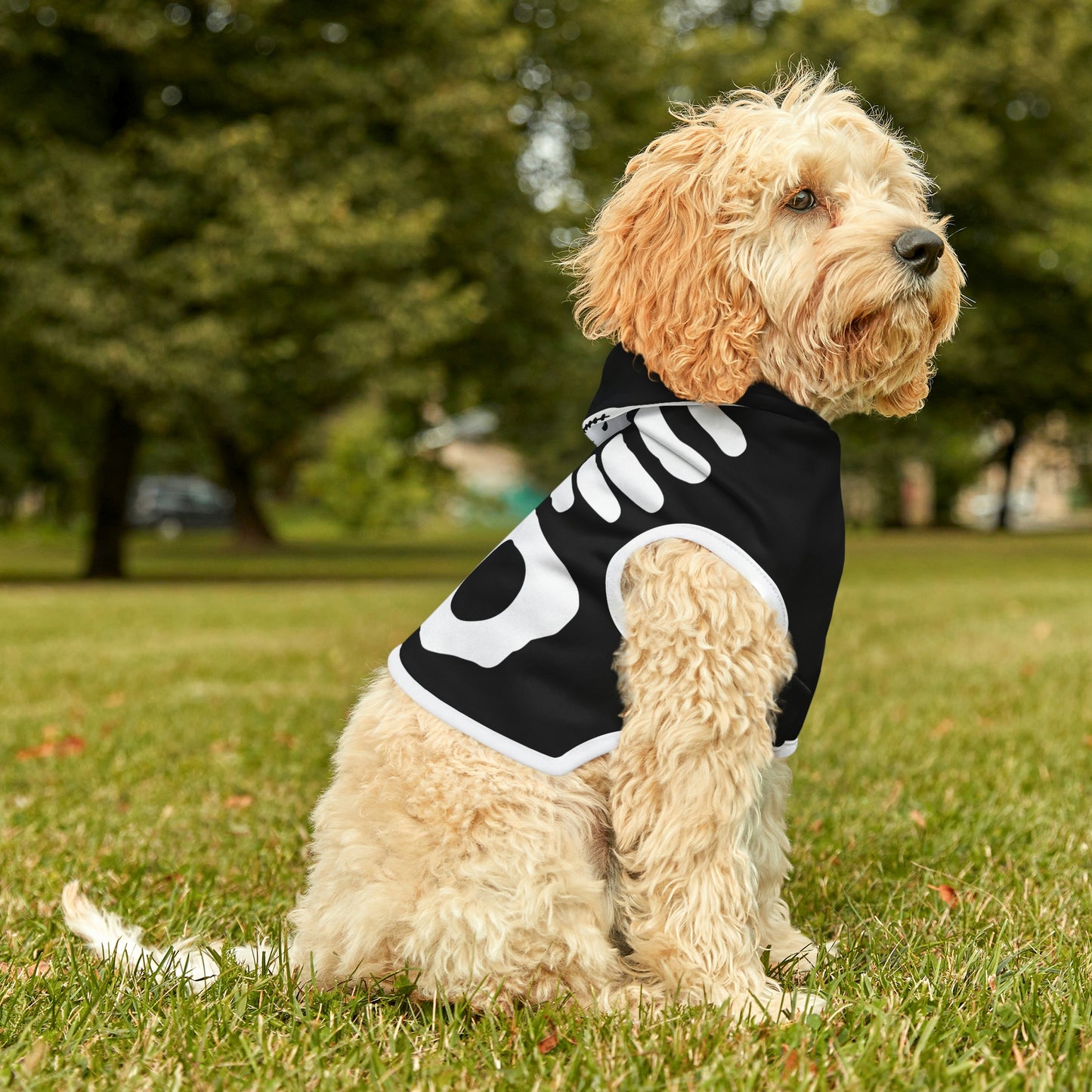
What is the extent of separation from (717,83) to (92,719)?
61.8ft

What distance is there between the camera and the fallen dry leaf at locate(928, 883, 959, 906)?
11.9 feet

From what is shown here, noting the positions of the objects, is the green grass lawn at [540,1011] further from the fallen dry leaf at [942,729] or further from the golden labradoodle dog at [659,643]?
the golden labradoodle dog at [659,643]

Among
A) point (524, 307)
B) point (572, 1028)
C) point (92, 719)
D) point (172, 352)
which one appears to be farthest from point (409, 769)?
point (524, 307)

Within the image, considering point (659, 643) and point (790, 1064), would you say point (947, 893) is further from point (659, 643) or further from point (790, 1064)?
point (659, 643)

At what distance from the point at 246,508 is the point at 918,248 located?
32.4 m

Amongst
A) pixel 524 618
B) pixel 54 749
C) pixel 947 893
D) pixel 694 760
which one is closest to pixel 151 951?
pixel 524 618

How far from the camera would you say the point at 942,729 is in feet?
21.1

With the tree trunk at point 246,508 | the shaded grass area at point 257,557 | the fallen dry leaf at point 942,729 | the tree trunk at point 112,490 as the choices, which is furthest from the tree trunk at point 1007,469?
the fallen dry leaf at point 942,729

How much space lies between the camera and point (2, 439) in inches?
1087

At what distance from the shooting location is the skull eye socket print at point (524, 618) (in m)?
2.79

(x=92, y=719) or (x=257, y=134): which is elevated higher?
(x=257, y=134)

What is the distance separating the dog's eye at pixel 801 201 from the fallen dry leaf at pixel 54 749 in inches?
188

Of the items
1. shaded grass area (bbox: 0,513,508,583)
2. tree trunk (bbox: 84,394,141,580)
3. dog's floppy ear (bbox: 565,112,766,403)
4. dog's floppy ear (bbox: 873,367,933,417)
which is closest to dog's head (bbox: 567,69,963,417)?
dog's floppy ear (bbox: 565,112,766,403)

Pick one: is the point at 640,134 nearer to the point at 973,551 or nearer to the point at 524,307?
the point at 524,307
